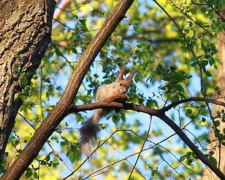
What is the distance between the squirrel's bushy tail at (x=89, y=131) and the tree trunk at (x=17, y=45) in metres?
0.77

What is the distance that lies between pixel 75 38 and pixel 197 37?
2006mm

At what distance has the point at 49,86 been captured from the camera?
6.55m

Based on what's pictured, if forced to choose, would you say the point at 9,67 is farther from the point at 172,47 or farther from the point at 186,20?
the point at 172,47

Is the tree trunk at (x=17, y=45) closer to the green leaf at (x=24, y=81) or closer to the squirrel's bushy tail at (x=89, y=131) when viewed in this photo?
the green leaf at (x=24, y=81)

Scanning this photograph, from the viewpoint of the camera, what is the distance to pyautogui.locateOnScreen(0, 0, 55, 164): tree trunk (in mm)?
4043

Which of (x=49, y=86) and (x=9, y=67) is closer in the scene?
(x=9, y=67)

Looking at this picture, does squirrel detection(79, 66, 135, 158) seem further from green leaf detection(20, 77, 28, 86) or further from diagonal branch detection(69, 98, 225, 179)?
green leaf detection(20, 77, 28, 86)

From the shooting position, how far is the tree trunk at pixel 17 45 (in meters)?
4.04

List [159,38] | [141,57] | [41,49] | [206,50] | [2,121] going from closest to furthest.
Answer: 1. [2,121]
2. [41,49]
3. [206,50]
4. [141,57]
5. [159,38]

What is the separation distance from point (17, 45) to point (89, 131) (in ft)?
3.47

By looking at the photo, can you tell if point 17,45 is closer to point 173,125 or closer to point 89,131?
point 89,131

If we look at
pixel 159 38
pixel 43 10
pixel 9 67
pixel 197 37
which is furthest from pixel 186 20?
pixel 159 38

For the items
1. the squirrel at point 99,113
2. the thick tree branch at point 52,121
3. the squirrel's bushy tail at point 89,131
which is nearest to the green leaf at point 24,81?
the thick tree branch at point 52,121

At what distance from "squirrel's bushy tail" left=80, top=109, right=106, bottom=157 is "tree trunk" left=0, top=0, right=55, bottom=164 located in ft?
2.54
